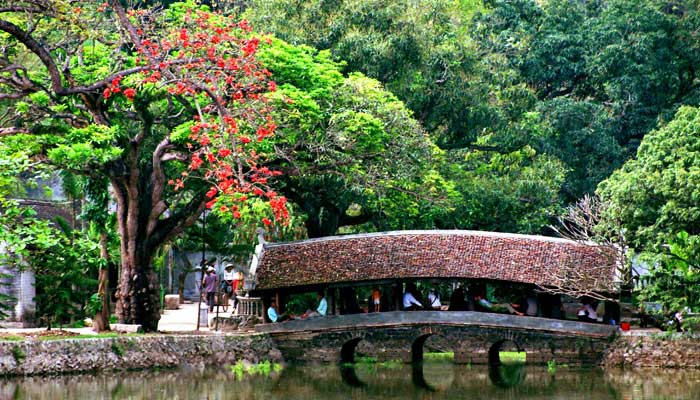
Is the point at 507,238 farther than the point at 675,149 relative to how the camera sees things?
Yes

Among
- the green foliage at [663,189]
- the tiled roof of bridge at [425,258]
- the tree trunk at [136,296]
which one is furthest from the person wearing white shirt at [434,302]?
the tree trunk at [136,296]

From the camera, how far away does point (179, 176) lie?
28.1 meters

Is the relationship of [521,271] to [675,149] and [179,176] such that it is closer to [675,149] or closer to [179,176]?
[675,149]

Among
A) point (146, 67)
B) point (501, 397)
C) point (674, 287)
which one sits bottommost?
point (501, 397)

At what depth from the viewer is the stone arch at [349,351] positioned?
92.0 ft

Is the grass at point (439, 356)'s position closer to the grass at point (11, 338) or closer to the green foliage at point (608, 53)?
the grass at point (11, 338)

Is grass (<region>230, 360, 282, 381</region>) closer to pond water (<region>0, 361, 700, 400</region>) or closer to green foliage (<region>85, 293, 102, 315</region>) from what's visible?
pond water (<region>0, 361, 700, 400</region>)

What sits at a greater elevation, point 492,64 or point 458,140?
point 492,64

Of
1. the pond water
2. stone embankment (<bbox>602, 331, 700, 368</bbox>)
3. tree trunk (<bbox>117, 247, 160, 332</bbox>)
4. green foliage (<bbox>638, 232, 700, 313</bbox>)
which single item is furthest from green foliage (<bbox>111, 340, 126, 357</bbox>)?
green foliage (<bbox>638, 232, 700, 313</bbox>)

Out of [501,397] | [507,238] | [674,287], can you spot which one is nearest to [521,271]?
[507,238]

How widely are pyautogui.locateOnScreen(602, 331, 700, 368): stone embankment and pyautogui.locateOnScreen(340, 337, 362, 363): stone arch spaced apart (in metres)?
5.75

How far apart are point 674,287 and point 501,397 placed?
580 cm

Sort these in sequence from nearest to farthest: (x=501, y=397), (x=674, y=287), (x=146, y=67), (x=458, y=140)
Result: (x=146, y=67), (x=501, y=397), (x=674, y=287), (x=458, y=140)

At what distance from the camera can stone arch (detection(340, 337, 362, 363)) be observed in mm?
28047
